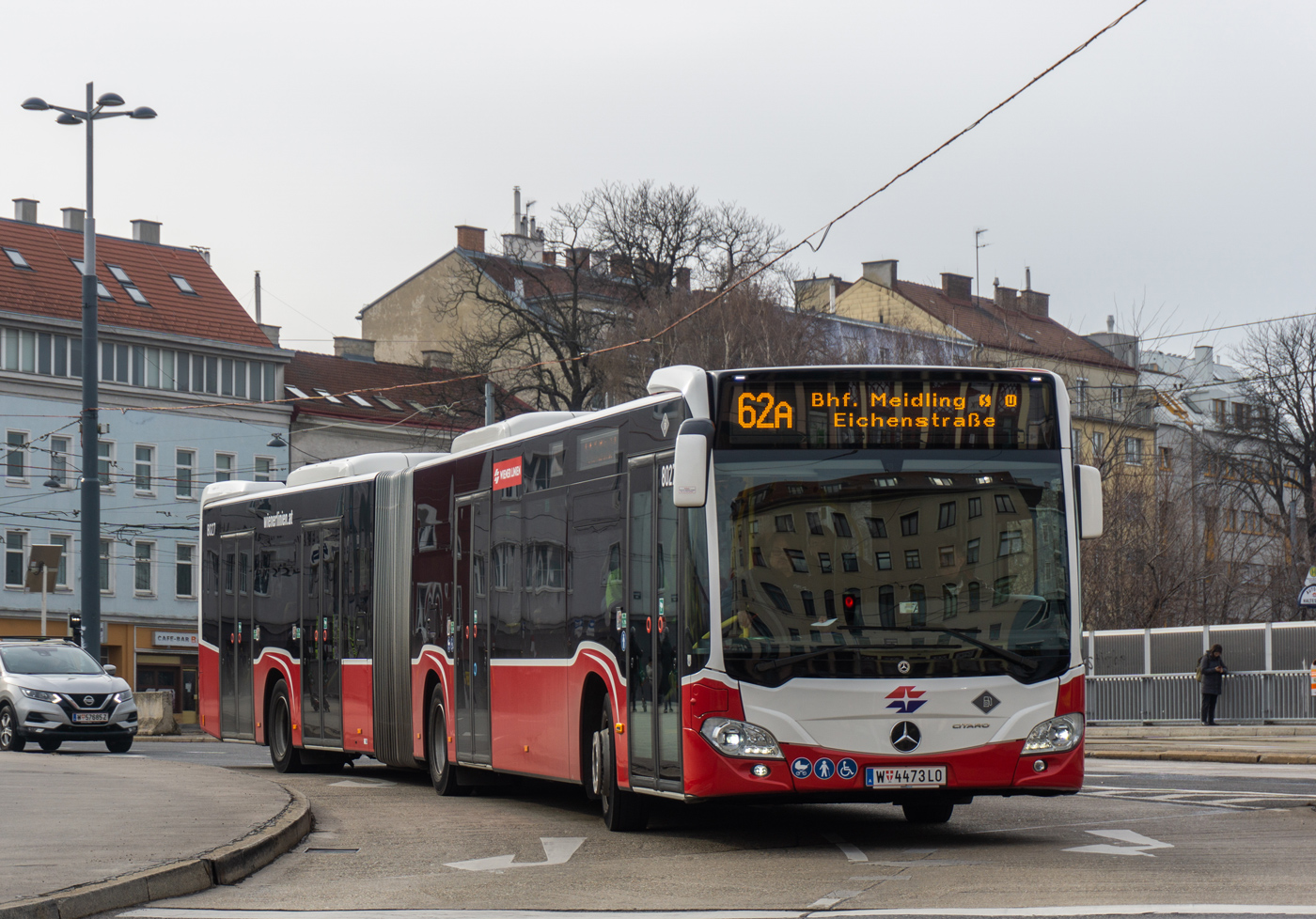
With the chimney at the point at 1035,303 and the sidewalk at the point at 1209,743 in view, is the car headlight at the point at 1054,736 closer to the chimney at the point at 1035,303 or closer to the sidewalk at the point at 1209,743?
the sidewalk at the point at 1209,743

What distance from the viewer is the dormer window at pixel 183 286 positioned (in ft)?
234

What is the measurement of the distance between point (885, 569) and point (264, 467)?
60.3 m

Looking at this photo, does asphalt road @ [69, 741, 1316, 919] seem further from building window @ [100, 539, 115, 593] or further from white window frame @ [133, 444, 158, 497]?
white window frame @ [133, 444, 158, 497]

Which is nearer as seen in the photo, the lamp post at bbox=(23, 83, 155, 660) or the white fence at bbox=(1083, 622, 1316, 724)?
the lamp post at bbox=(23, 83, 155, 660)

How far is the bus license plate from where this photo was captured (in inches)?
477

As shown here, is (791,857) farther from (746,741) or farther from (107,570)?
(107,570)

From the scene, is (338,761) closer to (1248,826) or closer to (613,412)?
(613,412)

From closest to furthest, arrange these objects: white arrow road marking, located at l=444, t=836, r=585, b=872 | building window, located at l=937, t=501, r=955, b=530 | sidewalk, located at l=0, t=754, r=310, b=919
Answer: sidewalk, located at l=0, t=754, r=310, b=919 < white arrow road marking, located at l=444, t=836, r=585, b=872 < building window, located at l=937, t=501, r=955, b=530

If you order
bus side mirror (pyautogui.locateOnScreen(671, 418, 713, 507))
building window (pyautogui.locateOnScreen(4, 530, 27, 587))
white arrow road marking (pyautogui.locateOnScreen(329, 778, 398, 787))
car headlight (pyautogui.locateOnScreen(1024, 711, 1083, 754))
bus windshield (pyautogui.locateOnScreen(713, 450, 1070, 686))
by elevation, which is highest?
building window (pyautogui.locateOnScreen(4, 530, 27, 587))

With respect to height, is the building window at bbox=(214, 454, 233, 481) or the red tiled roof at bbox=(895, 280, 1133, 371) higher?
the red tiled roof at bbox=(895, 280, 1133, 371)

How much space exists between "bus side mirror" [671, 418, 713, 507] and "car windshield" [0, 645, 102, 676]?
1935cm

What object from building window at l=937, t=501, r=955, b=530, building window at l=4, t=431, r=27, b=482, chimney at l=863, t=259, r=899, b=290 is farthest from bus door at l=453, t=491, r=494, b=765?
chimney at l=863, t=259, r=899, b=290

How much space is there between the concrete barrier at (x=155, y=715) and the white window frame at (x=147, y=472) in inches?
1072


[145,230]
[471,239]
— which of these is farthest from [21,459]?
[471,239]
